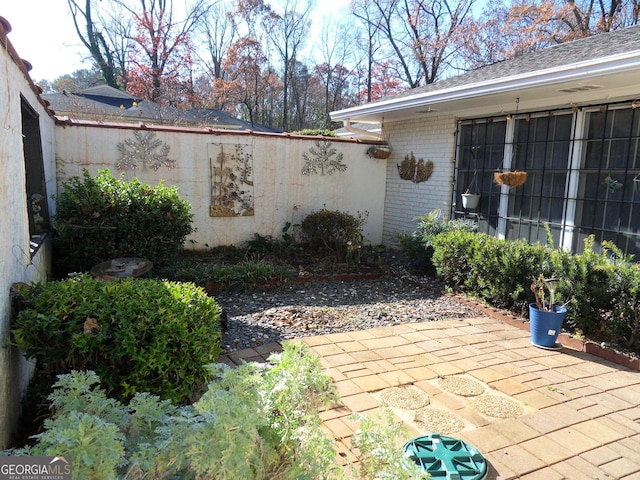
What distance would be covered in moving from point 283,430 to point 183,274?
15.0 ft

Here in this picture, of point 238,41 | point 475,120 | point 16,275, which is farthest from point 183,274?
point 238,41

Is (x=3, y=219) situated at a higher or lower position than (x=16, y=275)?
higher

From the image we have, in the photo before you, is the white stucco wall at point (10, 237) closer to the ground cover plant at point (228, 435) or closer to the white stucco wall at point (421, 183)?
the ground cover plant at point (228, 435)

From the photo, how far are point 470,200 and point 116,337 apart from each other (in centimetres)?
589

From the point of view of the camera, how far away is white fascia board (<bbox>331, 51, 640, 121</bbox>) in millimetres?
4402

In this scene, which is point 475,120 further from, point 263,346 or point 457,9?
point 457,9

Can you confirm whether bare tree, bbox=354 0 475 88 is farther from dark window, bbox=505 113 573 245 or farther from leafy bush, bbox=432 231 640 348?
A: leafy bush, bbox=432 231 640 348

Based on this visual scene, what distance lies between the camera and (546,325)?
420cm

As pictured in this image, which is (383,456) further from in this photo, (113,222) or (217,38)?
(217,38)

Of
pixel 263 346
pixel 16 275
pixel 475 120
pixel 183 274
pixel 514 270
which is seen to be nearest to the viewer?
pixel 16 275

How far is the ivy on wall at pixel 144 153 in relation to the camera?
263 inches

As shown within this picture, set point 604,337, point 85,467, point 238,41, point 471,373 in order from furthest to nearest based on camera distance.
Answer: point 238,41 → point 604,337 → point 471,373 → point 85,467

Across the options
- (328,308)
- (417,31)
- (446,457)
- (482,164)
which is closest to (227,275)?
(328,308)

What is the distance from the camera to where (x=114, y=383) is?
2406 millimetres
